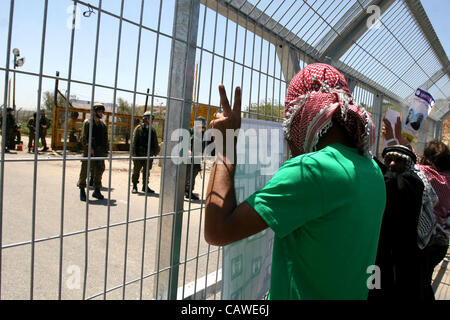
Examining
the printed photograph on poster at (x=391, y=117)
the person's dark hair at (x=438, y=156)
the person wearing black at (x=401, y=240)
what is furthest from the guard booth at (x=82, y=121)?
the person's dark hair at (x=438, y=156)

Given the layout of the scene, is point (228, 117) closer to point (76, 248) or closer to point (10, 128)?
point (10, 128)

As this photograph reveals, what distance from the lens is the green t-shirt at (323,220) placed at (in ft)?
3.56

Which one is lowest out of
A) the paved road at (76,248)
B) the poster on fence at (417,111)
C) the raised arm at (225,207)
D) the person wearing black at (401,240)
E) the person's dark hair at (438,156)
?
the paved road at (76,248)

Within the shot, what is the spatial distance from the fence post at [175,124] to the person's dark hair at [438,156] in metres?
2.94

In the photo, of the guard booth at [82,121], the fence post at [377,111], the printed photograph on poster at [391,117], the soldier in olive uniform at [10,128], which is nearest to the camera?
the soldier in olive uniform at [10,128]

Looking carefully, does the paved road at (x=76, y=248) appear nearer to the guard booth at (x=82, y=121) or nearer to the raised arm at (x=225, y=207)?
the guard booth at (x=82, y=121)

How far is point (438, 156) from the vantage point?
11.7 ft

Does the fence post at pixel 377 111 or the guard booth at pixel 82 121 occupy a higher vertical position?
the fence post at pixel 377 111

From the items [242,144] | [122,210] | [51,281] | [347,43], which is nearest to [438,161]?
[347,43]

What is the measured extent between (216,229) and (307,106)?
0.57m

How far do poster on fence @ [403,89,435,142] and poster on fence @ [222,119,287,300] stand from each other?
10.6 feet

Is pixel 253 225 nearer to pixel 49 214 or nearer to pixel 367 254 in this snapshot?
pixel 367 254

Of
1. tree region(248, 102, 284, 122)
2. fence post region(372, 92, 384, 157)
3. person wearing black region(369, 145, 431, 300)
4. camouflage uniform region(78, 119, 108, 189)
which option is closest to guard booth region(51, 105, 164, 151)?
camouflage uniform region(78, 119, 108, 189)

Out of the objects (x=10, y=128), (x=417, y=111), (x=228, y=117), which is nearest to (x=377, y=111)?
(x=417, y=111)
